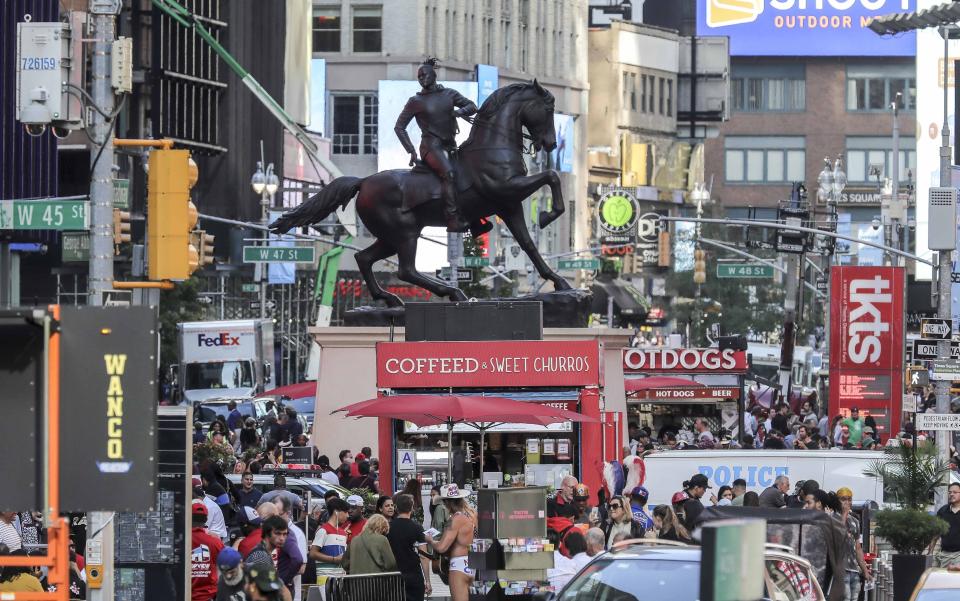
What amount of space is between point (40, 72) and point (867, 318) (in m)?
26.0

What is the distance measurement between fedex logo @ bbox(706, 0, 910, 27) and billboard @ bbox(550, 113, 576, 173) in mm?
29654

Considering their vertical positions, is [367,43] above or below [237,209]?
above

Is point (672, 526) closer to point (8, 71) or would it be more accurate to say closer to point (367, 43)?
point (8, 71)

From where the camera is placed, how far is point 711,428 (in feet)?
147

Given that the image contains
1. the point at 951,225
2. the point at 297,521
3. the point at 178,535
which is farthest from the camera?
the point at 951,225

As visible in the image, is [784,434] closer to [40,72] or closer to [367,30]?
[40,72]

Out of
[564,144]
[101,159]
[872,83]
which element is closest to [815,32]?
[872,83]

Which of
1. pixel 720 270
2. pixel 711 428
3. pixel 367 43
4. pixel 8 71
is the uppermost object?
pixel 367 43

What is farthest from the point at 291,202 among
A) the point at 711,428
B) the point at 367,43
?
the point at 711,428

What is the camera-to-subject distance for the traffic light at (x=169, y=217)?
660 inches

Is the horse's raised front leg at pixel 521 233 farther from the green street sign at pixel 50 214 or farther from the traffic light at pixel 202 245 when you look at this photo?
the traffic light at pixel 202 245

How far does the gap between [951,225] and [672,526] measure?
45.8 feet

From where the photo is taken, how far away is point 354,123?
99.2 metres

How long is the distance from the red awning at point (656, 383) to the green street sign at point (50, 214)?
22.0m
